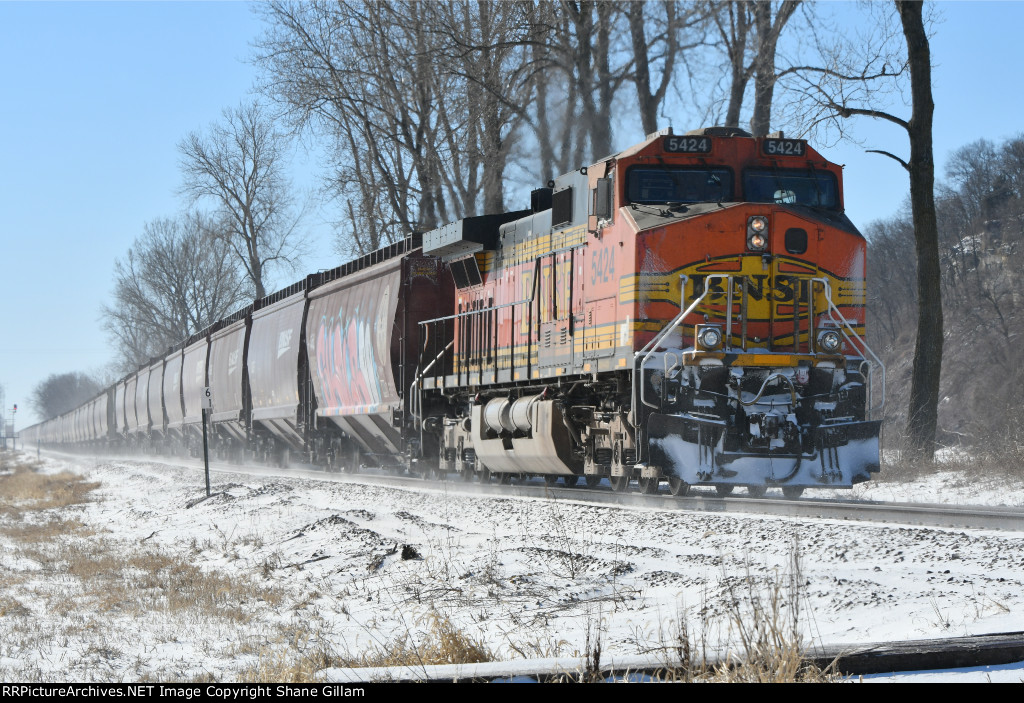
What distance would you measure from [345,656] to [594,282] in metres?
6.97

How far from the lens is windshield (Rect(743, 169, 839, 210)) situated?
11.7 m

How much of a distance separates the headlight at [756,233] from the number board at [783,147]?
107cm

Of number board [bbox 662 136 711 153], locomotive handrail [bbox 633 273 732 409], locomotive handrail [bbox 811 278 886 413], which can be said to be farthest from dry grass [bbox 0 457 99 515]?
locomotive handrail [bbox 811 278 886 413]

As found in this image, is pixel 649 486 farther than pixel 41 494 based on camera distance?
No

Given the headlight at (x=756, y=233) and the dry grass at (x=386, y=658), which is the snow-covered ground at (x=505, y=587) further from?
the headlight at (x=756, y=233)

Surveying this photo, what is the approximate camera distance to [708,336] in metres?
10.9

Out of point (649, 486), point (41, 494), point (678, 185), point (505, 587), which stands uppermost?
point (678, 185)

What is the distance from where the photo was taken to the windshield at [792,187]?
460 inches

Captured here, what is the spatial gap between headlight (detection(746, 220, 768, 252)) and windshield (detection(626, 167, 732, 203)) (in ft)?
1.86

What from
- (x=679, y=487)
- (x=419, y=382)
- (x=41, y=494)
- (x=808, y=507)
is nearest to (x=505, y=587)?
(x=808, y=507)

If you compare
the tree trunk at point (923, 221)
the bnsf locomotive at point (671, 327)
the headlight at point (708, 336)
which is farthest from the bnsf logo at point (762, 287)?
the tree trunk at point (923, 221)

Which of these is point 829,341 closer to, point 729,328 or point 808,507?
point 729,328

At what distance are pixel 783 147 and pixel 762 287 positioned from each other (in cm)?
178

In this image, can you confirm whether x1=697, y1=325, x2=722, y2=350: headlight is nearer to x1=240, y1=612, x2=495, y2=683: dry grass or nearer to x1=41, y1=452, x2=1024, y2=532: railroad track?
x1=41, y1=452, x2=1024, y2=532: railroad track
